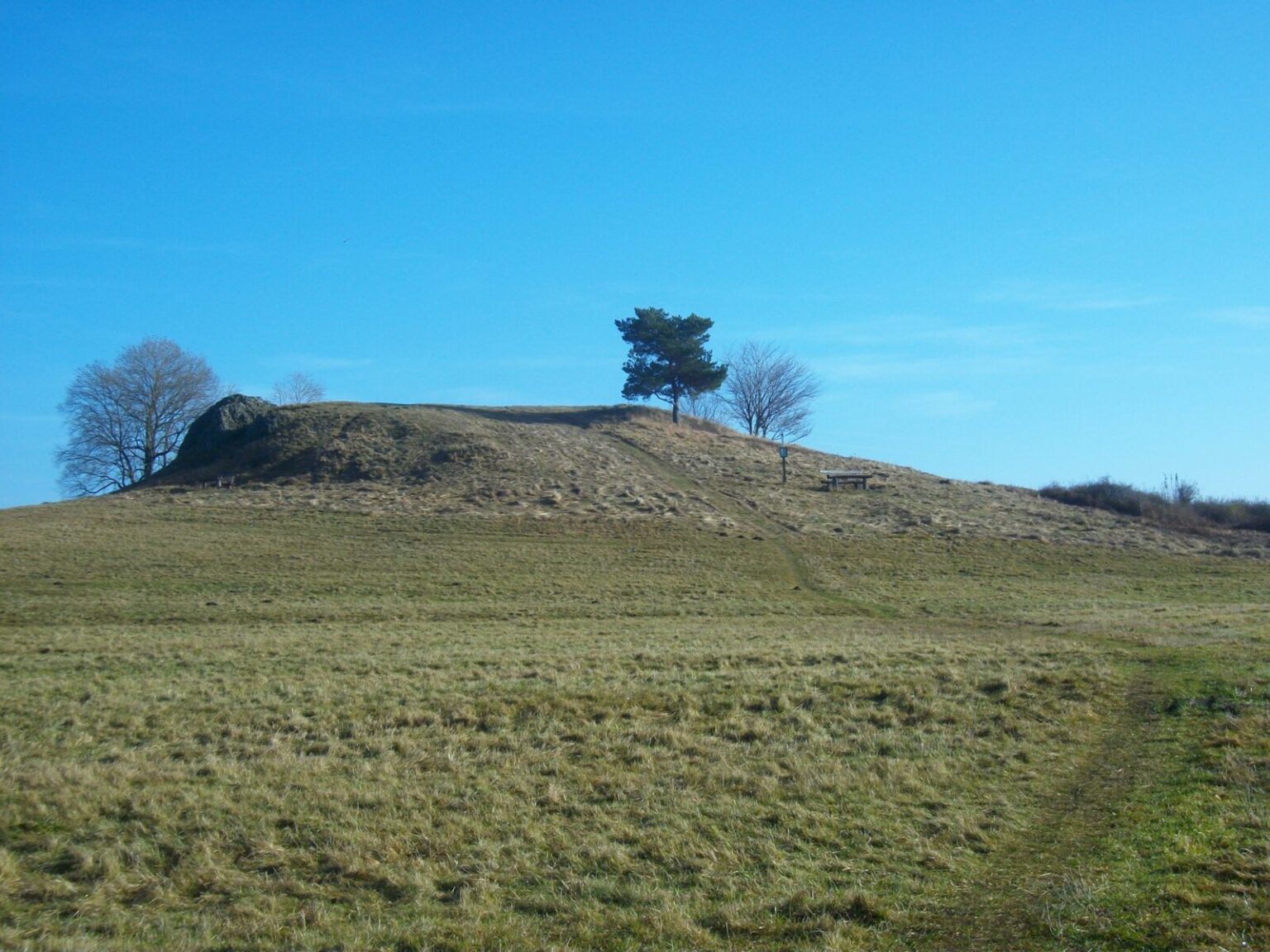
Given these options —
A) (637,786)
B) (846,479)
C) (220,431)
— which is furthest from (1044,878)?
(220,431)

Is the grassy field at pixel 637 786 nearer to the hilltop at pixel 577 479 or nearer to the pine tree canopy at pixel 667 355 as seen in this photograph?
the hilltop at pixel 577 479

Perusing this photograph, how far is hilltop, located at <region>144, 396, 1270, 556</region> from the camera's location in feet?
168

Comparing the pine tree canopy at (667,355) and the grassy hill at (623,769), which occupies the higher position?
the pine tree canopy at (667,355)

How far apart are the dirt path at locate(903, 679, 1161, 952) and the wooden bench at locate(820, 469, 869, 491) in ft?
163

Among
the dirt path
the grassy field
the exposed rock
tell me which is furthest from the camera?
the exposed rock

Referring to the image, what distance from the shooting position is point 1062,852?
→ 859 centimetres

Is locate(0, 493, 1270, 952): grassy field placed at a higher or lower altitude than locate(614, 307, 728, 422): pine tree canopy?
lower

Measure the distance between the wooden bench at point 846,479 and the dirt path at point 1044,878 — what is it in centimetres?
4979

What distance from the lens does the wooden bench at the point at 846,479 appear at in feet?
200

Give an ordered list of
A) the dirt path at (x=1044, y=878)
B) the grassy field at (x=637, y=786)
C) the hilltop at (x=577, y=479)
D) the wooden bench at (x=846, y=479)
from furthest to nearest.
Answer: the wooden bench at (x=846, y=479)
the hilltop at (x=577, y=479)
the grassy field at (x=637, y=786)
the dirt path at (x=1044, y=878)

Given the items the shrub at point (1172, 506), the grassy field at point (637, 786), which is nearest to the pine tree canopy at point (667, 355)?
the shrub at point (1172, 506)

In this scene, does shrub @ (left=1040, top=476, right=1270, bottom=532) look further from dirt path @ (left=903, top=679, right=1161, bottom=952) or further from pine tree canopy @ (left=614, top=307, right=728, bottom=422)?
dirt path @ (left=903, top=679, right=1161, bottom=952)

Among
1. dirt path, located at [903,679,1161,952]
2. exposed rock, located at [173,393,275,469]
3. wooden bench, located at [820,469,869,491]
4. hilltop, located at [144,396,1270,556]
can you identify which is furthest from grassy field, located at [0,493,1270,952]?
exposed rock, located at [173,393,275,469]

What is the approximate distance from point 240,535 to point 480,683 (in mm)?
31408
